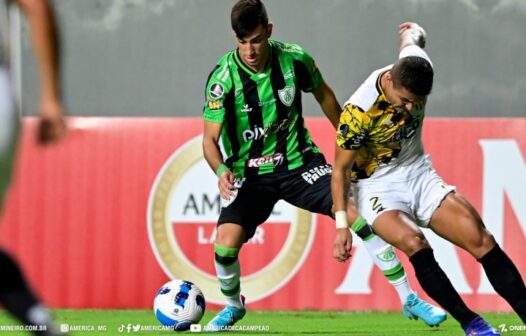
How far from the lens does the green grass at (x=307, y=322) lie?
8.84 metres

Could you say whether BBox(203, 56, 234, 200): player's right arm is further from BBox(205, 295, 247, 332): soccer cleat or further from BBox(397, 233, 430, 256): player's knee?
BBox(397, 233, 430, 256): player's knee

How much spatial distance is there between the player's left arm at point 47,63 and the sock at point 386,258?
4.57 meters

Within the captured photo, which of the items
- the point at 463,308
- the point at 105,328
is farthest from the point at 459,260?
the point at 463,308

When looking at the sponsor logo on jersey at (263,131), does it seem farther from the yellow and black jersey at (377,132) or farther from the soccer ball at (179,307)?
A: the soccer ball at (179,307)

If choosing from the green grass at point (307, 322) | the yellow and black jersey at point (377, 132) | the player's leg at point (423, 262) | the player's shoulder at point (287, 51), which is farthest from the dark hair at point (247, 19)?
the green grass at point (307, 322)

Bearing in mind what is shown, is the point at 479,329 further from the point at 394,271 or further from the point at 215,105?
the point at 215,105

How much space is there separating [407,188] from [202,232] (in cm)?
411

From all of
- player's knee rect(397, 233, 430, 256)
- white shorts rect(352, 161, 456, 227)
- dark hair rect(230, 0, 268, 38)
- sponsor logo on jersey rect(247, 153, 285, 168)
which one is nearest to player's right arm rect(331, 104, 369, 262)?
white shorts rect(352, 161, 456, 227)

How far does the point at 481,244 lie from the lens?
714cm

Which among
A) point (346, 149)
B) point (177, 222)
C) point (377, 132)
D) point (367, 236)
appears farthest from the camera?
point (177, 222)

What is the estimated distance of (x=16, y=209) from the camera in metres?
11.7

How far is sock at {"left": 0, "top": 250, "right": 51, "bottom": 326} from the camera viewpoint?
394 cm

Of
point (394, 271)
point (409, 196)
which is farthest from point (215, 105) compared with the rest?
point (394, 271)

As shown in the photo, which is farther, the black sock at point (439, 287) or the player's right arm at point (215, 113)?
the player's right arm at point (215, 113)
